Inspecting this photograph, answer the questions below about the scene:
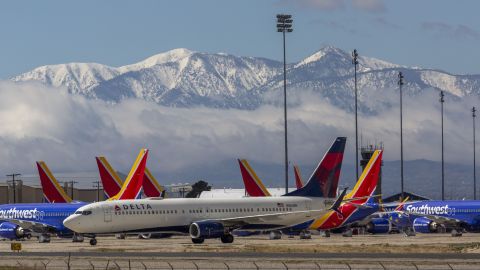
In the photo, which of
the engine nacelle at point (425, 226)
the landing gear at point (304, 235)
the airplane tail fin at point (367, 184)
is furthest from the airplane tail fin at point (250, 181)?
the engine nacelle at point (425, 226)

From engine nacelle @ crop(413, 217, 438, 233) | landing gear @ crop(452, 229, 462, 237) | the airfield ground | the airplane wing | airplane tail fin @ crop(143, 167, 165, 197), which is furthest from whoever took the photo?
engine nacelle @ crop(413, 217, 438, 233)

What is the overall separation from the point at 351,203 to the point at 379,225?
24.4 metres

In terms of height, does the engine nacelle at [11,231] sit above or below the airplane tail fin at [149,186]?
below

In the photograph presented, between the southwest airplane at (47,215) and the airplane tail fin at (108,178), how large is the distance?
6.73 meters

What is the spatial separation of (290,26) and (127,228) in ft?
132

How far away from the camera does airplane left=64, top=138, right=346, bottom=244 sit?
10244 centimetres

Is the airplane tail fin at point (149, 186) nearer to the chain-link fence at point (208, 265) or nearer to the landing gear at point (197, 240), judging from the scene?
the landing gear at point (197, 240)

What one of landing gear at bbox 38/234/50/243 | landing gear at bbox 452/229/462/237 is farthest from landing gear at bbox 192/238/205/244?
landing gear at bbox 452/229/462/237

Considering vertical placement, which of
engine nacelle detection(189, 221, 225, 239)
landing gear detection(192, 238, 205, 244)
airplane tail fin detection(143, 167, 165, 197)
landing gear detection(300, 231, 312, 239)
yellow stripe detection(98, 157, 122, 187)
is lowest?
landing gear detection(300, 231, 312, 239)

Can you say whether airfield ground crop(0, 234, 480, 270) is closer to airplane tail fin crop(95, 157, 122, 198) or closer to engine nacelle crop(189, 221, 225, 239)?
engine nacelle crop(189, 221, 225, 239)

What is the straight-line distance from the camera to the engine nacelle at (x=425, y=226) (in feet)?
447

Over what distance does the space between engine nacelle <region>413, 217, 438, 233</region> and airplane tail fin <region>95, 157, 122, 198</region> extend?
1267 inches

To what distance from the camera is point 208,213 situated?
106875 mm

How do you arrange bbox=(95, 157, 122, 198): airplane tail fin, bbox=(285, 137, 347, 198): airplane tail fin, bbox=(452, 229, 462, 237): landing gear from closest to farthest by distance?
bbox=(285, 137, 347, 198): airplane tail fin
bbox=(452, 229, 462, 237): landing gear
bbox=(95, 157, 122, 198): airplane tail fin
